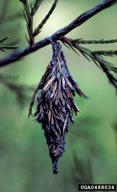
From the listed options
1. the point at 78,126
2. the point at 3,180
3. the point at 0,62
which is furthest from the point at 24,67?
the point at 3,180

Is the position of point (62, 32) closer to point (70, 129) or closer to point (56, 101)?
point (56, 101)

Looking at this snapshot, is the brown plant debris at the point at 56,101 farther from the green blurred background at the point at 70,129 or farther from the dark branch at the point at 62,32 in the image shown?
the green blurred background at the point at 70,129

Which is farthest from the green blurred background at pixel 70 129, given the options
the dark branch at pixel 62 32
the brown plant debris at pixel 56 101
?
the brown plant debris at pixel 56 101

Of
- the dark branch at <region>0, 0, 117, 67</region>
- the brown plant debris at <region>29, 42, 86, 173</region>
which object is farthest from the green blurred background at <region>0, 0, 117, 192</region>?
the brown plant debris at <region>29, 42, 86, 173</region>

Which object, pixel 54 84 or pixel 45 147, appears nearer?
pixel 54 84

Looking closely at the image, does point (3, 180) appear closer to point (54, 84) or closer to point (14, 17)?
point (54, 84)

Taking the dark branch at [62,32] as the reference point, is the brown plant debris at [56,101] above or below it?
below

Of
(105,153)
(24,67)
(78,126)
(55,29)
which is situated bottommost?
(105,153)
